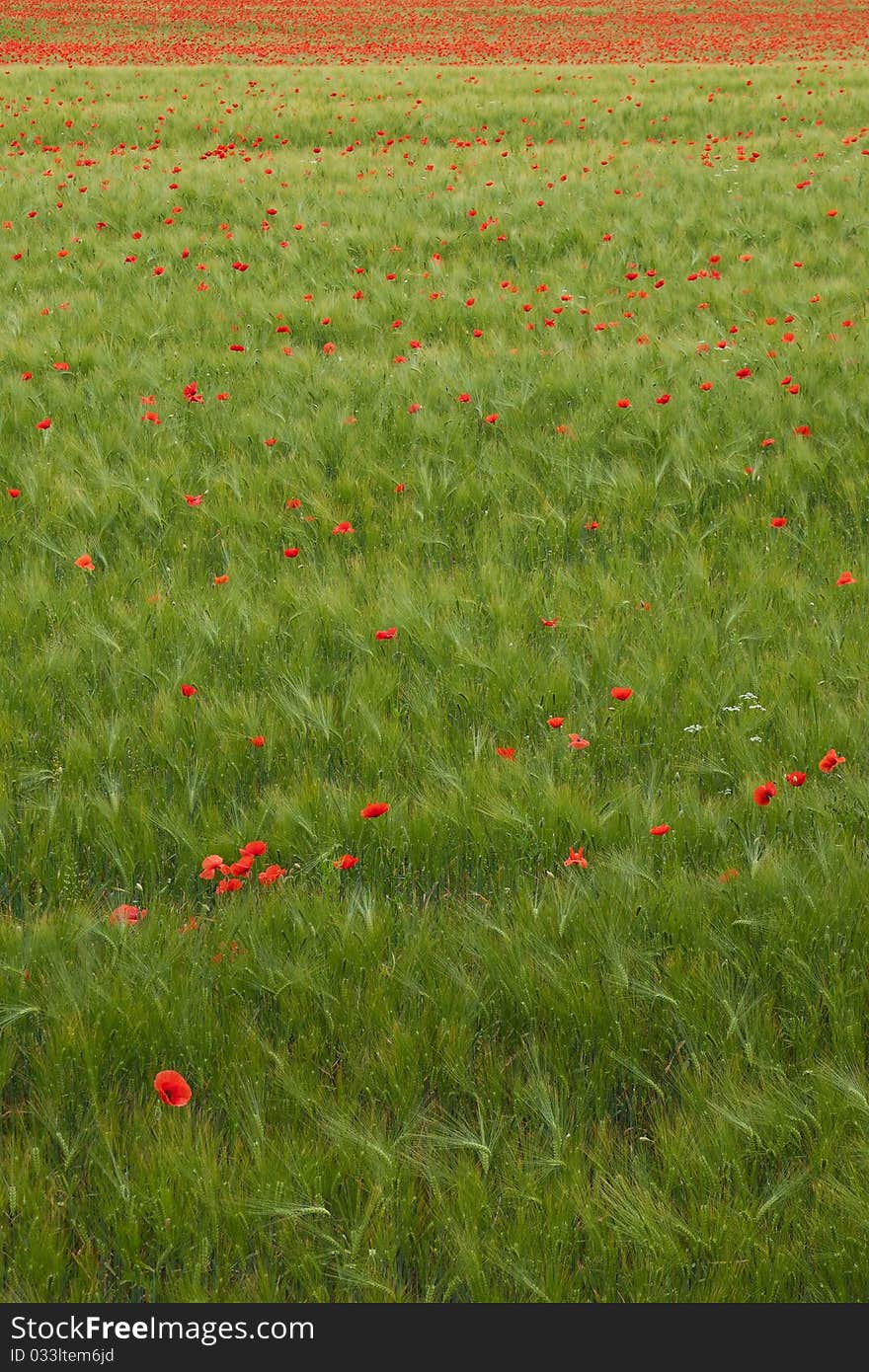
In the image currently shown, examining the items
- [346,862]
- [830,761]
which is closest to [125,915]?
[346,862]

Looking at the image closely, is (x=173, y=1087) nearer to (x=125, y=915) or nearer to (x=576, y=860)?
(x=125, y=915)

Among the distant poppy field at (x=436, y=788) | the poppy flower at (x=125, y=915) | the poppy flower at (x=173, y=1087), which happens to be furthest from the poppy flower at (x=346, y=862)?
the poppy flower at (x=173, y=1087)

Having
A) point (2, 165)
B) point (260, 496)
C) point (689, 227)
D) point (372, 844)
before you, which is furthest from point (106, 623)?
point (2, 165)

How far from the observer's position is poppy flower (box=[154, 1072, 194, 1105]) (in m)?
1.79

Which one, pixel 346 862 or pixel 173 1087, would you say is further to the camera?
pixel 346 862

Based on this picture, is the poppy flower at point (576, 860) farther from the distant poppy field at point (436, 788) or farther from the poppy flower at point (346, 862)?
the poppy flower at point (346, 862)

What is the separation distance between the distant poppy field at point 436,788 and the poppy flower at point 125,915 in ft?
0.15

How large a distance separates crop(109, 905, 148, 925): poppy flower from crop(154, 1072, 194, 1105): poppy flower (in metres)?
0.42

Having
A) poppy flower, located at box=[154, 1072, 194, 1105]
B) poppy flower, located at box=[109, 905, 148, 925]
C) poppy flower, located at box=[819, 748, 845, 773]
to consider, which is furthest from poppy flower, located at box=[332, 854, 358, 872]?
poppy flower, located at box=[819, 748, 845, 773]

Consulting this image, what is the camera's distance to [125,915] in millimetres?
2180

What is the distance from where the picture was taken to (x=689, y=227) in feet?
25.5

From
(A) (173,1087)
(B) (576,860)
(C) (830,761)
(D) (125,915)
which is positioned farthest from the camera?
(C) (830,761)

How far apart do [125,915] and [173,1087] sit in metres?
0.46

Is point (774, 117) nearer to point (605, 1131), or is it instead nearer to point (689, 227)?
point (689, 227)
